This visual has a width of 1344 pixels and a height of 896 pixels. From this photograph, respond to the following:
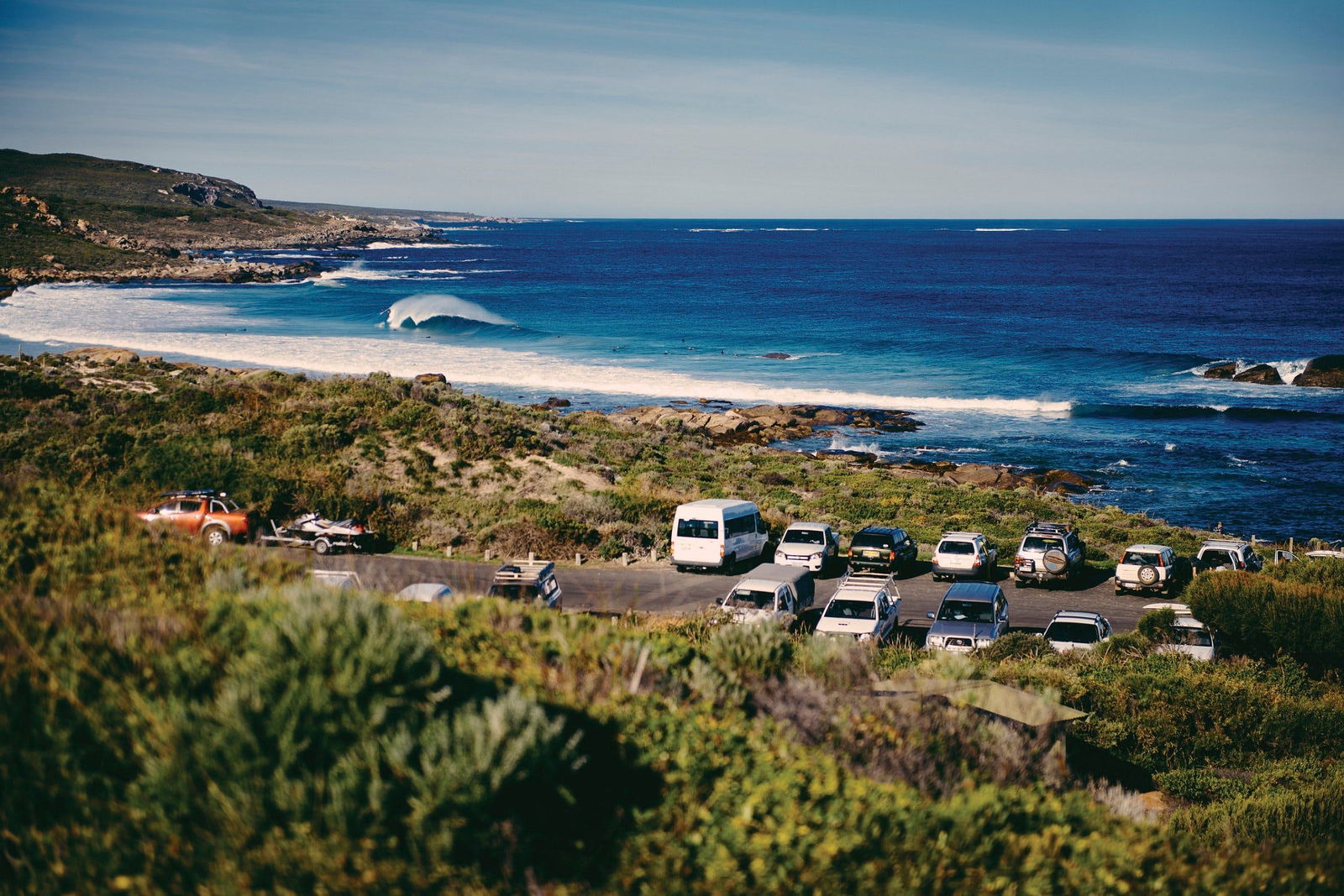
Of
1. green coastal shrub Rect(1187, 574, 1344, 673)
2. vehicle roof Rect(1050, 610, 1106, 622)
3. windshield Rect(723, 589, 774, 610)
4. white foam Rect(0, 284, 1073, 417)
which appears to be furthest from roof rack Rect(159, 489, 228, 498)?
white foam Rect(0, 284, 1073, 417)

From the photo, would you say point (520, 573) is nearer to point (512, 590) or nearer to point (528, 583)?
point (528, 583)

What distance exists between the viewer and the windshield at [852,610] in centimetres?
1630

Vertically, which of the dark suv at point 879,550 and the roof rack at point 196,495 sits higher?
the roof rack at point 196,495

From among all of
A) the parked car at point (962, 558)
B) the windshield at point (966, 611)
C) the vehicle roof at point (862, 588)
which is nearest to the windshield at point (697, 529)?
the vehicle roof at point (862, 588)

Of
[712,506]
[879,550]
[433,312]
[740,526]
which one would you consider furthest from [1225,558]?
[433,312]

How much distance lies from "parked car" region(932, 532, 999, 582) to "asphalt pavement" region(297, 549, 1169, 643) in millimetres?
370

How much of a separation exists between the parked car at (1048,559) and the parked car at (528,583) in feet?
39.8

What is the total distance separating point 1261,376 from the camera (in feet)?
199

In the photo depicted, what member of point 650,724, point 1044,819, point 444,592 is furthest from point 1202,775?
point 444,592

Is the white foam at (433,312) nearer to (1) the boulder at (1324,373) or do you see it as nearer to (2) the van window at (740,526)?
(1) the boulder at (1324,373)

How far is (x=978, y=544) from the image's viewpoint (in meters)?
23.0

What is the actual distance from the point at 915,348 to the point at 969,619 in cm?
5768

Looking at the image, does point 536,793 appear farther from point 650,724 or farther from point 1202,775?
point 1202,775

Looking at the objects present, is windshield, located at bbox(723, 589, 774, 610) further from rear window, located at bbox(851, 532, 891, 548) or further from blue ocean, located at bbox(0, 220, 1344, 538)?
blue ocean, located at bbox(0, 220, 1344, 538)
